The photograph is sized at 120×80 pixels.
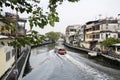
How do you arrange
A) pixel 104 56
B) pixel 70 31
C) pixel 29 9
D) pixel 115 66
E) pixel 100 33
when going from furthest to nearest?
pixel 70 31
pixel 100 33
pixel 104 56
pixel 115 66
pixel 29 9

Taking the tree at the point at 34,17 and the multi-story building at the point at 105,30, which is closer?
the tree at the point at 34,17

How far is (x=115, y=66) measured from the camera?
151 feet

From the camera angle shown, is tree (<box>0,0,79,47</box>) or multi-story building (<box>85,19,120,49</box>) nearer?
tree (<box>0,0,79,47</box>)

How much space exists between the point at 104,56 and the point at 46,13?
50772 mm

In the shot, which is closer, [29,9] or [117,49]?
[29,9]

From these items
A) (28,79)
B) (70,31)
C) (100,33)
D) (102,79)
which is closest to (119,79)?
(102,79)

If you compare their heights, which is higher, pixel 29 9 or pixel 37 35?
pixel 29 9

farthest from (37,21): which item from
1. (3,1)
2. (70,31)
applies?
(70,31)

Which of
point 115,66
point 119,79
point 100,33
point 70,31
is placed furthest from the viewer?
point 70,31

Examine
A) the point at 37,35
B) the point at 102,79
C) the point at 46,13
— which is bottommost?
the point at 102,79

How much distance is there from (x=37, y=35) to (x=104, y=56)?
50626mm

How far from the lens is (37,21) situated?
4934 millimetres

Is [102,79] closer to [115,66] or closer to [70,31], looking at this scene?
[115,66]

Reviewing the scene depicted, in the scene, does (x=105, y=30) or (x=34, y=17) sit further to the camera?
(x=105, y=30)
